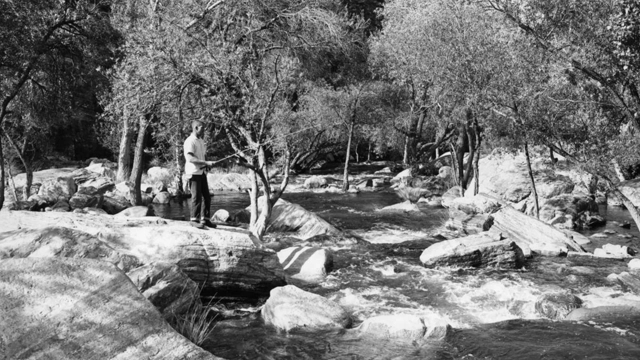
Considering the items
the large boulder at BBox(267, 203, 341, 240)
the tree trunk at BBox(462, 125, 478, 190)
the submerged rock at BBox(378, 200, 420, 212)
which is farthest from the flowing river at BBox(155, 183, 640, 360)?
the tree trunk at BBox(462, 125, 478, 190)

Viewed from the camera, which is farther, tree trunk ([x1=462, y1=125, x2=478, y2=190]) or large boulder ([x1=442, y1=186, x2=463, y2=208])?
large boulder ([x1=442, y1=186, x2=463, y2=208])

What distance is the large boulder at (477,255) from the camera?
601 inches

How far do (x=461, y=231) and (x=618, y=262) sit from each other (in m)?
6.41

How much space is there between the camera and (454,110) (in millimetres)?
27500

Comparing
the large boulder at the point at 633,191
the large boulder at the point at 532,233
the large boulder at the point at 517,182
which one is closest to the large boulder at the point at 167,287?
the large boulder at the point at 532,233

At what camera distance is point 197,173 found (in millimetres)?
12547

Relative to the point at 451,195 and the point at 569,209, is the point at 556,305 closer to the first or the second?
the point at 569,209

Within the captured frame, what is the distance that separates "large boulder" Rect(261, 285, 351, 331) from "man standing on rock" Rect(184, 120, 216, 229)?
2.76 meters

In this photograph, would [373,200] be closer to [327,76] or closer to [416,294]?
[327,76]

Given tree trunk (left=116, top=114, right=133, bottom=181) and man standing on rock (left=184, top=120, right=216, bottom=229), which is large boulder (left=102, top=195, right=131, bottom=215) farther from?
man standing on rock (left=184, top=120, right=216, bottom=229)

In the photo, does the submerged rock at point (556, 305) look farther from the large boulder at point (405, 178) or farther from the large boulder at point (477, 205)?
the large boulder at point (405, 178)

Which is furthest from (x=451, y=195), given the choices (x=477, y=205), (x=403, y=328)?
(x=403, y=328)

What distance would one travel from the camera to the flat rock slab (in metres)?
5.60

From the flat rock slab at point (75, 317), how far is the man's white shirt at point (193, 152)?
615cm
